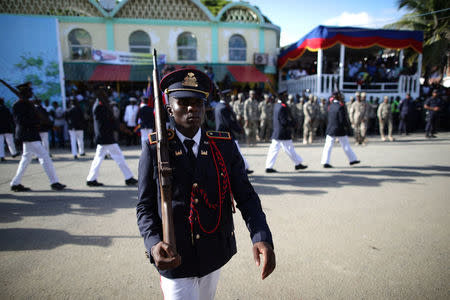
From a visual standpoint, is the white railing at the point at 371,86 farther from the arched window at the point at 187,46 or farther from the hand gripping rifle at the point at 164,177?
the hand gripping rifle at the point at 164,177

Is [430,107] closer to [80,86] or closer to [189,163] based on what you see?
[189,163]

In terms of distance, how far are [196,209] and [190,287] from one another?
45 cm

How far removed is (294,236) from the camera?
3.43 meters

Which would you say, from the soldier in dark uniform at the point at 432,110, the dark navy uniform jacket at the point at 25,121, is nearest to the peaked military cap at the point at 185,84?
the dark navy uniform jacket at the point at 25,121

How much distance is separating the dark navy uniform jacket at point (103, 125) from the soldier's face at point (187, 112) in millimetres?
4571

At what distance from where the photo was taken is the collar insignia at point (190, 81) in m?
1.57

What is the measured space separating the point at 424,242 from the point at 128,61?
51.6 ft

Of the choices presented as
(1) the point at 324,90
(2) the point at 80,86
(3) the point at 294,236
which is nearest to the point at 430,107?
(1) the point at 324,90

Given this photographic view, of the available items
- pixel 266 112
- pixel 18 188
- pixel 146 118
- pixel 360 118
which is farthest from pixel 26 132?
pixel 360 118

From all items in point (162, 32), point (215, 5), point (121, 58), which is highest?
point (215, 5)

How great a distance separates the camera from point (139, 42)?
1634 cm

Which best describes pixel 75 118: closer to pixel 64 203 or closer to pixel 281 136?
pixel 64 203

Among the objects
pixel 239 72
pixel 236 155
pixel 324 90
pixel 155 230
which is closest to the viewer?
pixel 155 230

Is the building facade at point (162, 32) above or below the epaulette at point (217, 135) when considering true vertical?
above
